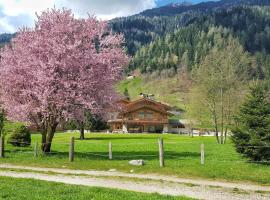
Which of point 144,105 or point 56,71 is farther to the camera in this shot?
point 144,105

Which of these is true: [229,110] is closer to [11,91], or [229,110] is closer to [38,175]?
[11,91]

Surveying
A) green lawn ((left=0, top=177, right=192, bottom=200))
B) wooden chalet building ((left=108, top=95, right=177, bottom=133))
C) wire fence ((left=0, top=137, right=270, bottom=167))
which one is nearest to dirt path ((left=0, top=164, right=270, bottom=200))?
green lawn ((left=0, top=177, right=192, bottom=200))

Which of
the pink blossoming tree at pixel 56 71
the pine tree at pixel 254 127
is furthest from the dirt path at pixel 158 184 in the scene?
the pink blossoming tree at pixel 56 71

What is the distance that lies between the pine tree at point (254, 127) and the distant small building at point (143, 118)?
4331 inches

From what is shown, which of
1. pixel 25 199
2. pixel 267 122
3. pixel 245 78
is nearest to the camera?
pixel 25 199

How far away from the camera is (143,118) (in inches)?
5684

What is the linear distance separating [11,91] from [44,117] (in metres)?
4.11

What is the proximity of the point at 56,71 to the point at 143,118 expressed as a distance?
10596 centimetres

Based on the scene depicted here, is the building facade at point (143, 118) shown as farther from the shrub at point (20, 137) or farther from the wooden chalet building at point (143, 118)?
the shrub at point (20, 137)

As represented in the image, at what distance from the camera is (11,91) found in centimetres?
4028

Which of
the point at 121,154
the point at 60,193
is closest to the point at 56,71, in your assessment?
the point at 121,154

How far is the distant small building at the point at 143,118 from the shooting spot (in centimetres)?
14262

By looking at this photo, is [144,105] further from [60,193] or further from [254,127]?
[60,193]

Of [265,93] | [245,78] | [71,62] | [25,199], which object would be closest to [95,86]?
[71,62]
